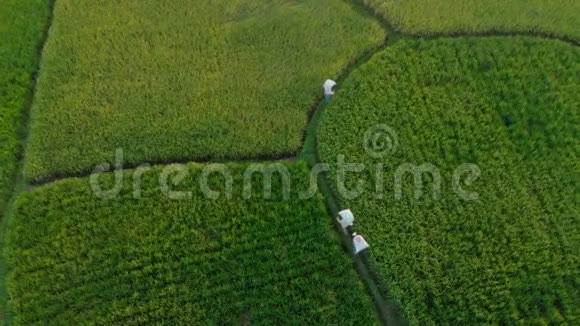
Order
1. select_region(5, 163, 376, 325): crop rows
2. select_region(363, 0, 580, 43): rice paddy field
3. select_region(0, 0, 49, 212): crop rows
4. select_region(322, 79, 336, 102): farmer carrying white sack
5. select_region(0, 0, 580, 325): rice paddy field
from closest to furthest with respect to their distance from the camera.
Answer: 1. select_region(5, 163, 376, 325): crop rows
2. select_region(0, 0, 580, 325): rice paddy field
3. select_region(0, 0, 49, 212): crop rows
4. select_region(322, 79, 336, 102): farmer carrying white sack
5. select_region(363, 0, 580, 43): rice paddy field

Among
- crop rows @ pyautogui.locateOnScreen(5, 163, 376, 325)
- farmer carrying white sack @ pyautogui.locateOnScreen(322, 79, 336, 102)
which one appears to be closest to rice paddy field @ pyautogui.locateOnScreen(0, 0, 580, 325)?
crop rows @ pyautogui.locateOnScreen(5, 163, 376, 325)

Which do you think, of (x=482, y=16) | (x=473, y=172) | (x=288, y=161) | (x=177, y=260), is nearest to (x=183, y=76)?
(x=288, y=161)

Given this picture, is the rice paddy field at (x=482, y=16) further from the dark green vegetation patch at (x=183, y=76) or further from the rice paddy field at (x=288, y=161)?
the dark green vegetation patch at (x=183, y=76)

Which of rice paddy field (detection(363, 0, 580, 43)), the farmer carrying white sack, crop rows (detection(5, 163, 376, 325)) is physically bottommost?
crop rows (detection(5, 163, 376, 325))

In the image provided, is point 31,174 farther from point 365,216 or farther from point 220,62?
point 365,216

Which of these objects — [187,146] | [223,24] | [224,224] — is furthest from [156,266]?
[223,24]

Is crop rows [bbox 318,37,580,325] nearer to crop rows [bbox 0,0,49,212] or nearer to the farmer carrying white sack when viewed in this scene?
the farmer carrying white sack

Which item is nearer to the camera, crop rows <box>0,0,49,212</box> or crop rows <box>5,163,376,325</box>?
crop rows <box>5,163,376,325</box>
